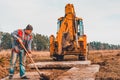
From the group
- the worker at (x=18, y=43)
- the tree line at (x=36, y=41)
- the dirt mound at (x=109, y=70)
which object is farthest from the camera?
the tree line at (x=36, y=41)

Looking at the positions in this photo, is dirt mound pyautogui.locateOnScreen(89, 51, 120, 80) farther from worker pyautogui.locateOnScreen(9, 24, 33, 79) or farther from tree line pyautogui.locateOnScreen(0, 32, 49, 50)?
tree line pyautogui.locateOnScreen(0, 32, 49, 50)

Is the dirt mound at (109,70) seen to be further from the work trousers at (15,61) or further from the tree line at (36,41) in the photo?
the tree line at (36,41)

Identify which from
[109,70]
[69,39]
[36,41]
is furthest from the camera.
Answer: [36,41]

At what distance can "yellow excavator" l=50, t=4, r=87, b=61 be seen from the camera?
63.1ft

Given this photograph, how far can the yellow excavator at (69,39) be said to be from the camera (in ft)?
63.1

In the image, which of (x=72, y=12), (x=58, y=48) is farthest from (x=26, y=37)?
(x=72, y=12)

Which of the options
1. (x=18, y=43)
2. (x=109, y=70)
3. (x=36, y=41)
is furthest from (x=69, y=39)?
(x=36, y=41)

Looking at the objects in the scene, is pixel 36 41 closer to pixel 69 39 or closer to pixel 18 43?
pixel 69 39

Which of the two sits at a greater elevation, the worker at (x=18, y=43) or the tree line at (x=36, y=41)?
the tree line at (x=36, y=41)

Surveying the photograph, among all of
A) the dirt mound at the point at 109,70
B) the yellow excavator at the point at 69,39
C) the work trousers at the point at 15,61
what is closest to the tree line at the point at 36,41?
the yellow excavator at the point at 69,39

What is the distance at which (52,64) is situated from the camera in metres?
15.5

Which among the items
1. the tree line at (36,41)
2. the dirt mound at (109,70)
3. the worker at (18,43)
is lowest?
the dirt mound at (109,70)

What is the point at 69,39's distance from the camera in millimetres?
19406

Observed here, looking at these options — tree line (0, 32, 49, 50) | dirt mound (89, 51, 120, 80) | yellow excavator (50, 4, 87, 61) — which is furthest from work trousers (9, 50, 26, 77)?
tree line (0, 32, 49, 50)
